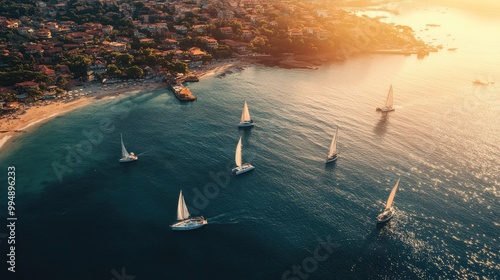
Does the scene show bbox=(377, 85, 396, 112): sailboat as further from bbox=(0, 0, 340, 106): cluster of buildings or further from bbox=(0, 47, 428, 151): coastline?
bbox=(0, 0, 340, 106): cluster of buildings

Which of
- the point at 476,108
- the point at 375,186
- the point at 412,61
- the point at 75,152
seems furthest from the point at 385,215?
the point at 412,61

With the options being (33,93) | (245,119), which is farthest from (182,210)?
(33,93)

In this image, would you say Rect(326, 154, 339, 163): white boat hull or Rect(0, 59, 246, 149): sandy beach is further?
Rect(0, 59, 246, 149): sandy beach

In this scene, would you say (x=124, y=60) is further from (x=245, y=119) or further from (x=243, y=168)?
(x=243, y=168)

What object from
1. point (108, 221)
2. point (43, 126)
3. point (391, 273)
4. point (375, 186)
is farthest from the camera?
point (43, 126)

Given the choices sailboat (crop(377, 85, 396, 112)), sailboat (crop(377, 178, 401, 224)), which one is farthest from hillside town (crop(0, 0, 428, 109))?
sailboat (crop(377, 178, 401, 224))

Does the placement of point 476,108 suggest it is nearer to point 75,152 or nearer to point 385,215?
point 385,215
